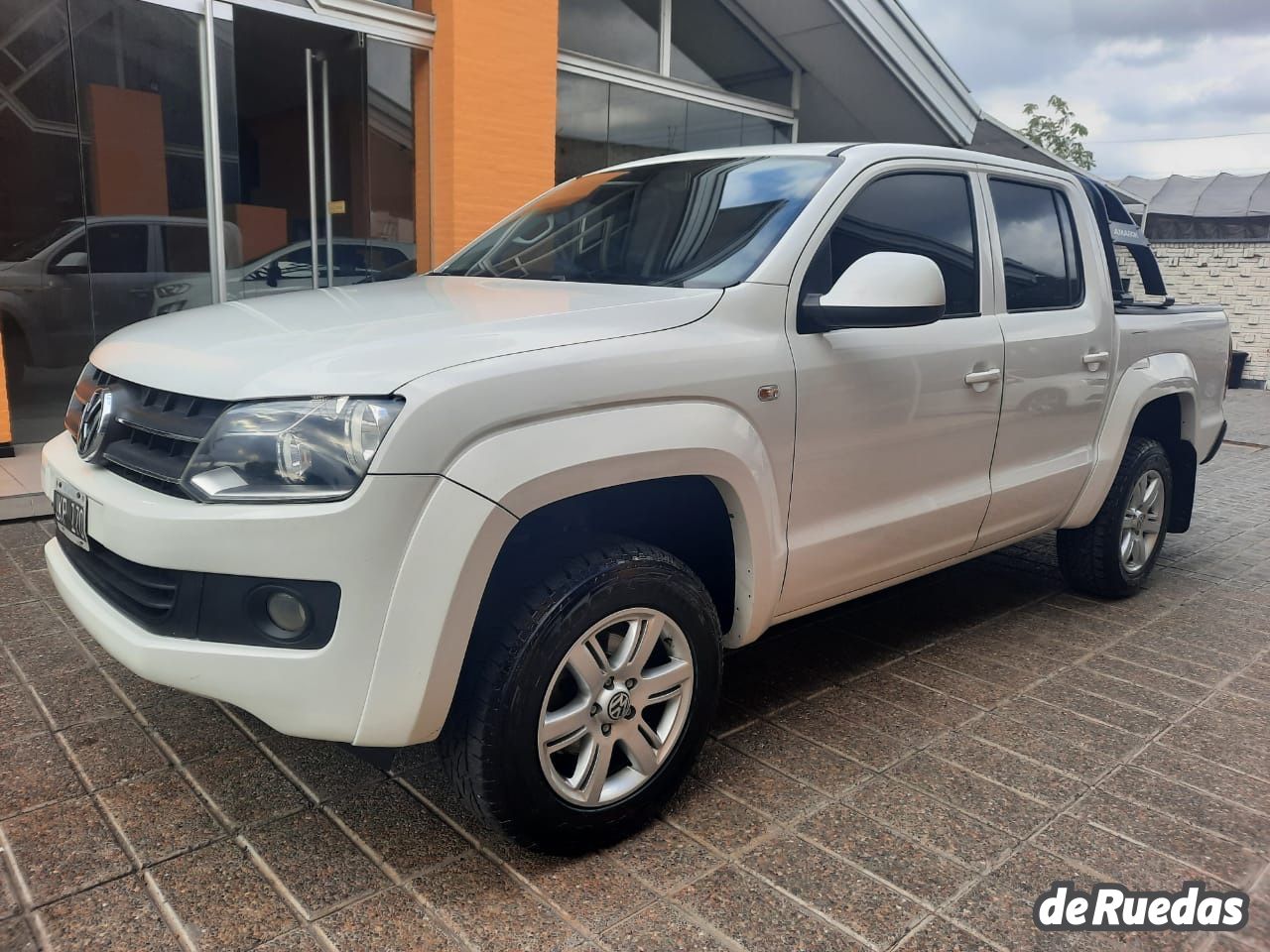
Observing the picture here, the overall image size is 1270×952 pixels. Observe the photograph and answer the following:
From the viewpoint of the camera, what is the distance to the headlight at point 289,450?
77.6 inches

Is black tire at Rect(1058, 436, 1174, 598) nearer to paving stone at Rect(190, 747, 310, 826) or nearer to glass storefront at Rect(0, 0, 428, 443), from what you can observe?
paving stone at Rect(190, 747, 310, 826)

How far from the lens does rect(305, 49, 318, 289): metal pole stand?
25.6 feet

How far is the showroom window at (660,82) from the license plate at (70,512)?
7.34 m

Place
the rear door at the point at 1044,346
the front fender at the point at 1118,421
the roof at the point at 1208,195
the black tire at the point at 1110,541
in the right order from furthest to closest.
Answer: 1. the roof at the point at 1208,195
2. the black tire at the point at 1110,541
3. the front fender at the point at 1118,421
4. the rear door at the point at 1044,346

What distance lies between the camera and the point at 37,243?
6852 mm

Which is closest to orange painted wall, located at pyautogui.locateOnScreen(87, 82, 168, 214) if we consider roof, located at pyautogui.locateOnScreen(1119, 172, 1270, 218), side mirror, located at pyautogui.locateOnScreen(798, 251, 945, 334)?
side mirror, located at pyautogui.locateOnScreen(798, 251, 945, 334)

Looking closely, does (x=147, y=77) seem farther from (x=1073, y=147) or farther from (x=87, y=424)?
(x=1073, y=147)

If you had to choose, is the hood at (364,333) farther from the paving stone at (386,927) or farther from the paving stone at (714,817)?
the paving stone at (714,817)

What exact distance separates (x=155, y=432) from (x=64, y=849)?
1008mm

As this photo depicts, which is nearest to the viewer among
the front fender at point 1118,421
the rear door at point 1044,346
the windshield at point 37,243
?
the rear door at point 1044,346

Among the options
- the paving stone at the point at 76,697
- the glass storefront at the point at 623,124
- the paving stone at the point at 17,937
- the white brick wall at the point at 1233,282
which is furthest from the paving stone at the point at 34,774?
the white brick wall at the point at 1233,282

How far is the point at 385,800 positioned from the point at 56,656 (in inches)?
61.6

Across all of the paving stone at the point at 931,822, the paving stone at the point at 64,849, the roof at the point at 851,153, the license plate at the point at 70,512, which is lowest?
the paving stone at the point at 931,822
